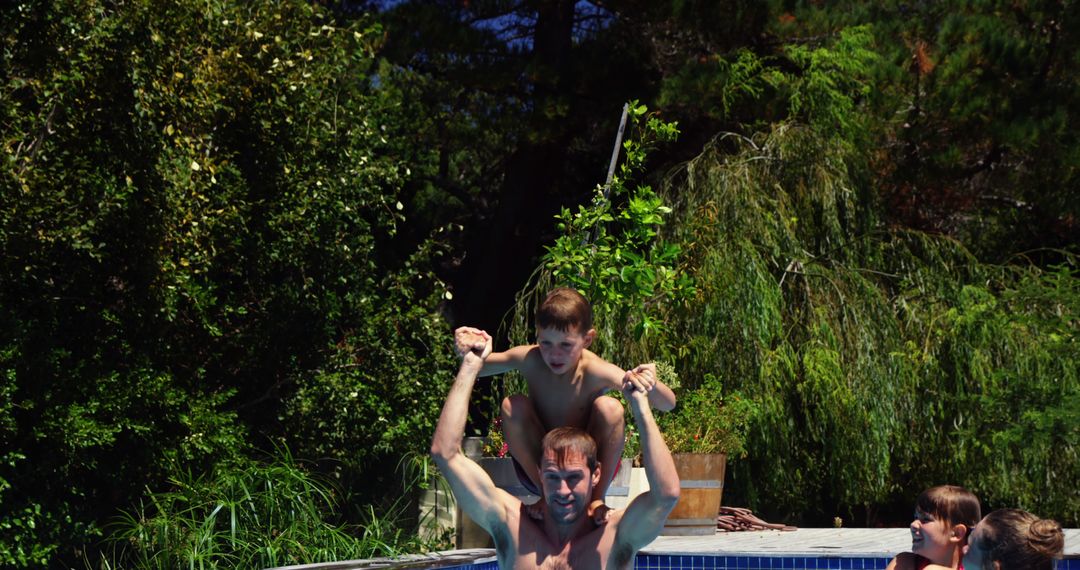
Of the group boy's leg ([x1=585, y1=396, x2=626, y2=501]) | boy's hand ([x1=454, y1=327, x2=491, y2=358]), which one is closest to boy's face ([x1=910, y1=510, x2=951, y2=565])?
boy's leg ([x1=585, y1=396, x2=626, y2=501])

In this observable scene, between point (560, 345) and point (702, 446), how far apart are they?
549 centimetres

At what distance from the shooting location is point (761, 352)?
10406mm

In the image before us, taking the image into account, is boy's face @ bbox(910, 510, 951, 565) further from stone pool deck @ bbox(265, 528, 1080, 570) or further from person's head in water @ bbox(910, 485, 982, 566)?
stone pool deck @ bbox(265, 528, 1080, 570)

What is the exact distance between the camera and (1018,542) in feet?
10.8

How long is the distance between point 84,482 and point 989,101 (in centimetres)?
958

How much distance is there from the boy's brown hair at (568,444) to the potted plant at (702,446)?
215 inches

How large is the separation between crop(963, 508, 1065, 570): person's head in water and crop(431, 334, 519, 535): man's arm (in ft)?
4.34

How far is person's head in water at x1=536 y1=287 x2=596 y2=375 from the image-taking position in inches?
157

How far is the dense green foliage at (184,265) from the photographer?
313 inches

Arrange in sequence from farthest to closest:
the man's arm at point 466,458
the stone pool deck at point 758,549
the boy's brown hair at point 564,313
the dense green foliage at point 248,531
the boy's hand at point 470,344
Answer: the stone pool deck at point 758,549, the dense green foliage at point 248,531, the boy's brown hair at point 564,313, the boy's hand at point 470,344, the man's arm at point 466,458

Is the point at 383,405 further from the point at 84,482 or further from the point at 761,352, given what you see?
the point at 761,352

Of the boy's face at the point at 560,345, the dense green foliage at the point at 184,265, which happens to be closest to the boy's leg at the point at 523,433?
the boy's face at the point at 560,345

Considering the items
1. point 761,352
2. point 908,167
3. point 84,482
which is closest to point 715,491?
point 761,352

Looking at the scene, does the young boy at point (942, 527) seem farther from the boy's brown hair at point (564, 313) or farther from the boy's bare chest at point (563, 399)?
the boy's brown hair at point (564, 313)
